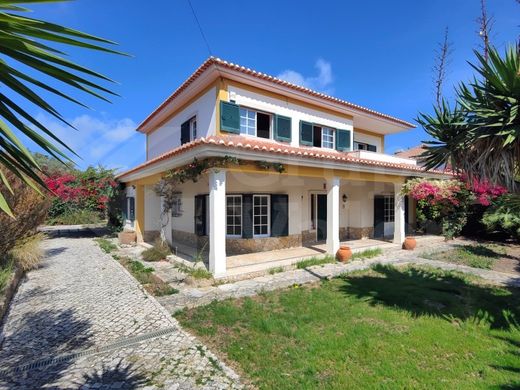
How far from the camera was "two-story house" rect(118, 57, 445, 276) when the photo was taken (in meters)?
9.41

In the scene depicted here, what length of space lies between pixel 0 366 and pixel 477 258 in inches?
553

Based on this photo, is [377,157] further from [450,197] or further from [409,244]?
[450,197]

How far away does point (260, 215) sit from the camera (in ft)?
41.4

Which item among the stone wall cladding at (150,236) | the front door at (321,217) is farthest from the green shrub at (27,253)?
the front door at (321,217)

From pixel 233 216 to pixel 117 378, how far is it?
858 centimetres

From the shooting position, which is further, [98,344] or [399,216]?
[399,216]

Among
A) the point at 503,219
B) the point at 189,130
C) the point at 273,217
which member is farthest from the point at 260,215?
the point at 503,219

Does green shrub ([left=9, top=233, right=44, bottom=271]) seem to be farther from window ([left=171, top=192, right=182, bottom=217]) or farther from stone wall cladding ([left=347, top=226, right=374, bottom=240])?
stone wall cladding ([left=347, top=226, right=374, bottom=240])

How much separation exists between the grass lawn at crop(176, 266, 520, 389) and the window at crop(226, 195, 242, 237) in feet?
16.8

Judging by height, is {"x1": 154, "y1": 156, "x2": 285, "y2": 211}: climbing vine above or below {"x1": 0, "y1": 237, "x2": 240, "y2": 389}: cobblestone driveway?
above

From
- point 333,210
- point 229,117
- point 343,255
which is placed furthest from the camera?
point 333,210

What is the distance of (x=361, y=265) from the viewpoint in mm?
10414

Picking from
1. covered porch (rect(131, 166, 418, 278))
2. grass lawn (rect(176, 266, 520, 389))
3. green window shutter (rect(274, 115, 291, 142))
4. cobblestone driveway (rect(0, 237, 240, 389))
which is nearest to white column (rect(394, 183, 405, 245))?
covered porch (rect(131, 166, 418, 278))

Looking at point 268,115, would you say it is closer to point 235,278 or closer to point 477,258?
point 235,278
